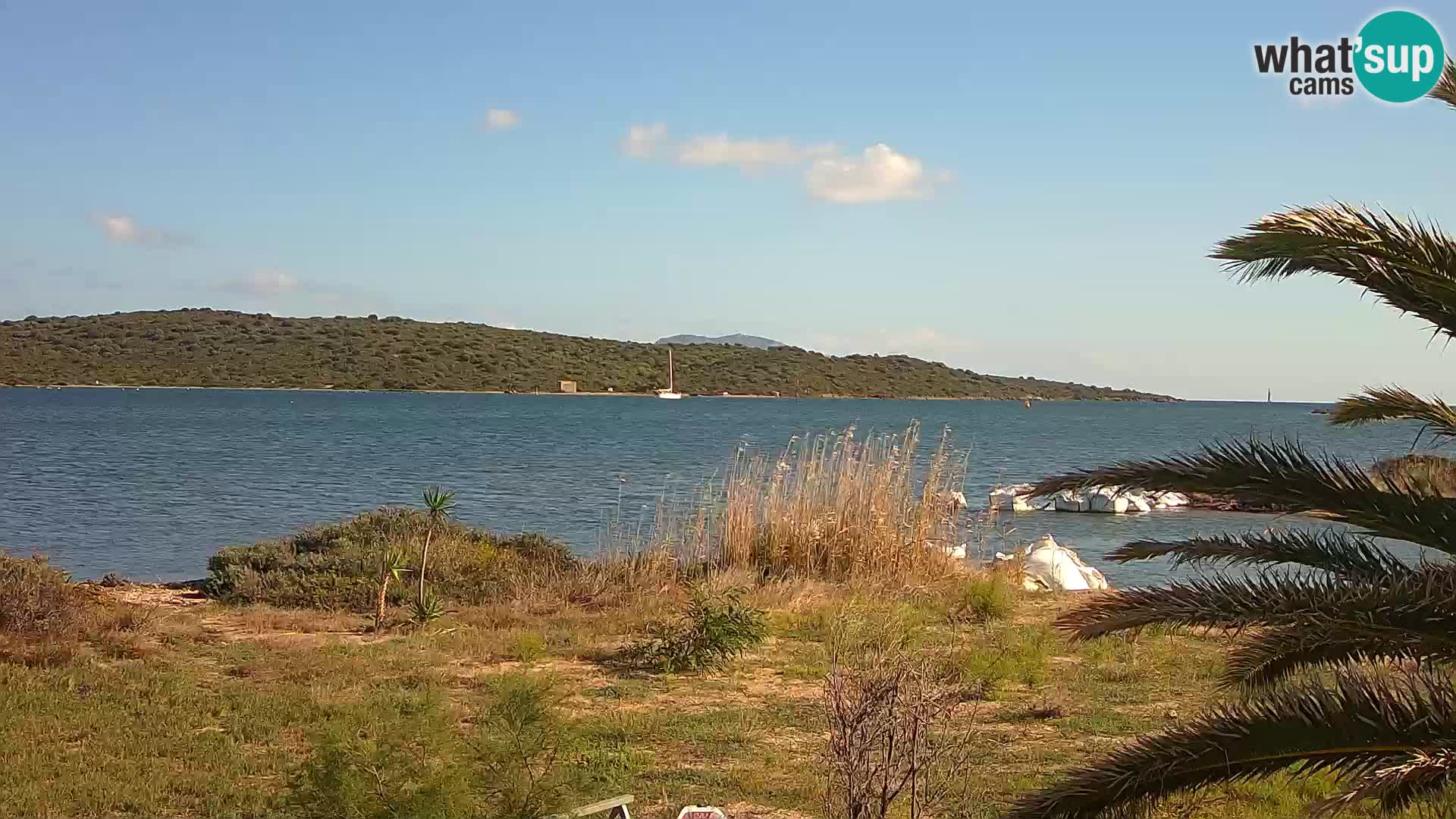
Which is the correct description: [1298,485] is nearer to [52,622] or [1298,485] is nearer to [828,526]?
[828,526]

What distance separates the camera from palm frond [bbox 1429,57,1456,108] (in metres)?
4.33

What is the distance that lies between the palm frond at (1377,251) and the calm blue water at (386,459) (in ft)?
2.14

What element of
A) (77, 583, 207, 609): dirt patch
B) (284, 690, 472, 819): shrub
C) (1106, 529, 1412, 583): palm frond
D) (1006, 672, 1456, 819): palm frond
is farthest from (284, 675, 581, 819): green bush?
(77, 583, 207, 609): dirt patch

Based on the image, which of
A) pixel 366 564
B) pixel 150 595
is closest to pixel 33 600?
pixel 150 595

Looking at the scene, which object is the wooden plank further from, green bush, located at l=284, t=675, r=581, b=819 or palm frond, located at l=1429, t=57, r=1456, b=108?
palm frond, located at l=1429, t=57, r=1456, b=108

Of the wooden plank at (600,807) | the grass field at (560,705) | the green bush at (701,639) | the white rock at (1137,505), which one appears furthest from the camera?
the white rock at (1137,505)

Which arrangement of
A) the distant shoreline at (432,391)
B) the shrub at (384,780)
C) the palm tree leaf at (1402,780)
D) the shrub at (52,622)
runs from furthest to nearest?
the distant shoreline at (432,391)
the shrub at (52,622)
the shrub at (384,780)
the palm tree leaf at (1402,780)

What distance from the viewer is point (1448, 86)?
14.3 ft

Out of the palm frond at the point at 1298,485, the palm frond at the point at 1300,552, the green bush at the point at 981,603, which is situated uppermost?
the palm frond at the point at 1298,485

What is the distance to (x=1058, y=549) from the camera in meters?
15.4

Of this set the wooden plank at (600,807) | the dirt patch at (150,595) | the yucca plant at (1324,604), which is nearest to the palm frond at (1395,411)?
the yucca plant at (1324,604)

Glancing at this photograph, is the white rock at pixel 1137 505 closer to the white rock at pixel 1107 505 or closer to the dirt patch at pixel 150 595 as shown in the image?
the white rock at pixel 1107 505

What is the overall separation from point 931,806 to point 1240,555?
1915 millimetres

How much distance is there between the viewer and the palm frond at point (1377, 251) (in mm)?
4039
